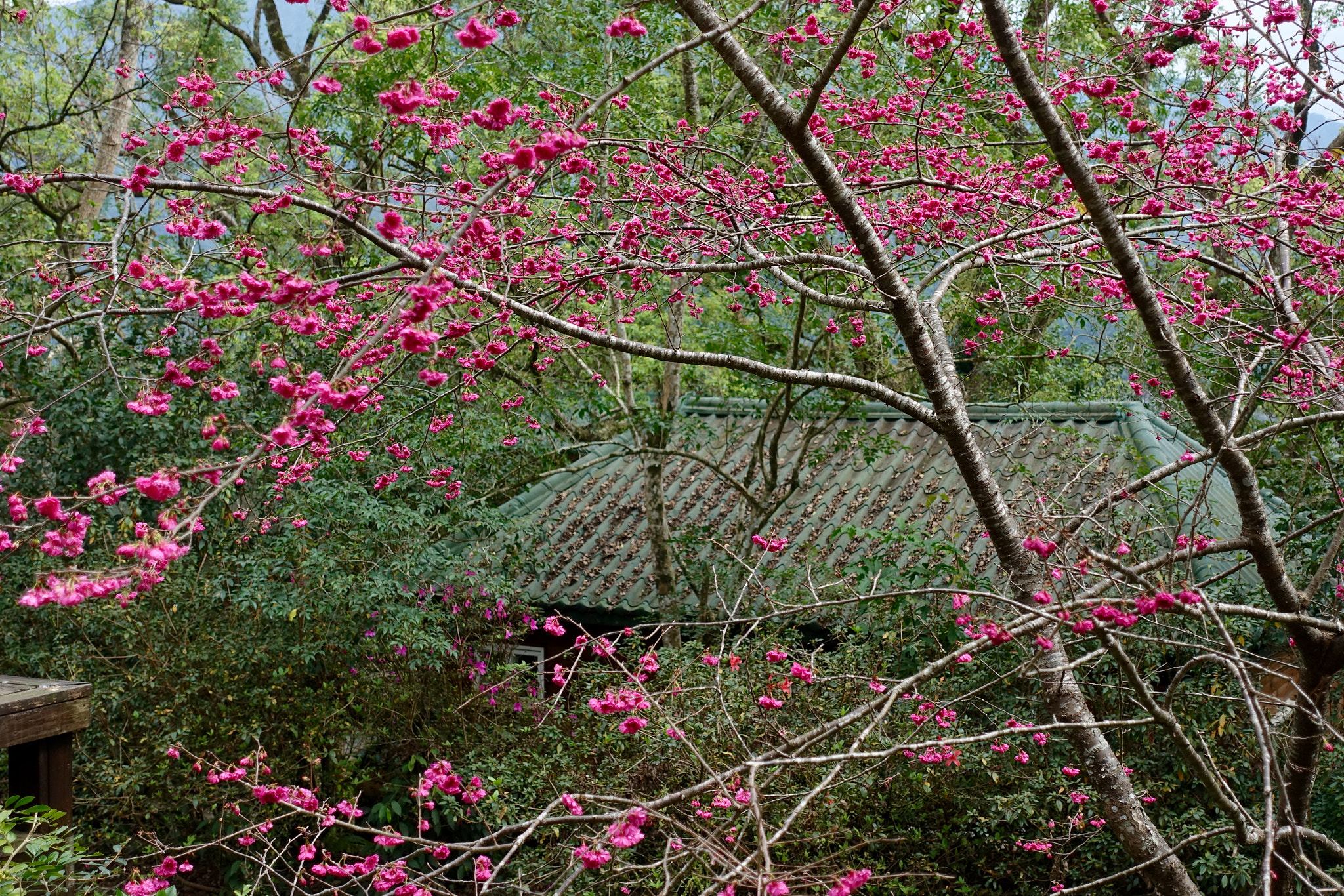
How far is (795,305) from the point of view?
20.5 feet

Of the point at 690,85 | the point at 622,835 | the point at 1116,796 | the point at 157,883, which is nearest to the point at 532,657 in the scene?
the point at 690,85

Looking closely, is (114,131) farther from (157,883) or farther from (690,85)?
(157,883)

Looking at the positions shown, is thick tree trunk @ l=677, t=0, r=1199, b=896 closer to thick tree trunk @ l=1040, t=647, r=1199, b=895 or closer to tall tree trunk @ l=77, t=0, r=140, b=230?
thick tree trunk @ l=1040, t=647, r=1199, b=895

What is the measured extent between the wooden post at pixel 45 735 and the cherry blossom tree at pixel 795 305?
→ 1.97 feet

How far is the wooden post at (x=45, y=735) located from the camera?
355 centimetres

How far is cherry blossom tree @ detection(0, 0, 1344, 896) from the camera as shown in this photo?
2254mm

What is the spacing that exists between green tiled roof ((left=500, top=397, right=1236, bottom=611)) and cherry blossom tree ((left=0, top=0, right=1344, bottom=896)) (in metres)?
0.50

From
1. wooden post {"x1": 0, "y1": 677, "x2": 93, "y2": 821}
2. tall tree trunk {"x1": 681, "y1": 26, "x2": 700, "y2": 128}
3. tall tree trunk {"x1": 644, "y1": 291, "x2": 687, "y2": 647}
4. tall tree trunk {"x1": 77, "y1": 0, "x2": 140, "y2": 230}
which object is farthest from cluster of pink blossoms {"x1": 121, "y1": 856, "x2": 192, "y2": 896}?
tall tree trunk {"x1": 77, "y1": 0, "x2": 140, "y2": 230}

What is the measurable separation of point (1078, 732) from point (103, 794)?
17.0 ft

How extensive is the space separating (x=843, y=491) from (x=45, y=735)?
551cm

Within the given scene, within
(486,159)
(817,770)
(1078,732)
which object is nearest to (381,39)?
(486,159)

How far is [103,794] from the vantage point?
5.41 m

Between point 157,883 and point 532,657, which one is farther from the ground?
point 157,883

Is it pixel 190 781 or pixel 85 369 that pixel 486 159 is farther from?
pixel 85 369
